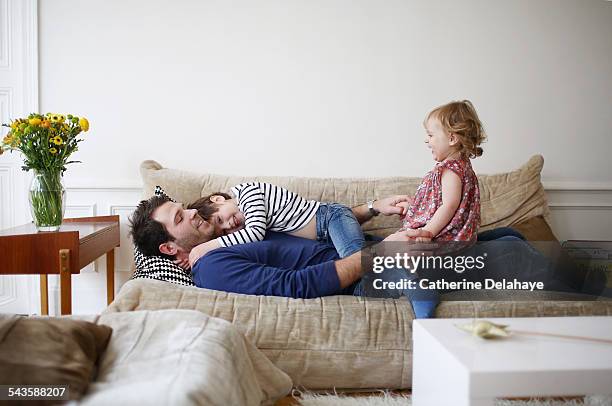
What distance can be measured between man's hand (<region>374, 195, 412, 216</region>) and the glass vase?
135cm

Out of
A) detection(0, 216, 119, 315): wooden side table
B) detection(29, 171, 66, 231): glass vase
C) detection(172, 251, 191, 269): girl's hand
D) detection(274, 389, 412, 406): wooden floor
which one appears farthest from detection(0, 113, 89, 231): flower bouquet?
detection(274, 389, 412, 406): wooden floor

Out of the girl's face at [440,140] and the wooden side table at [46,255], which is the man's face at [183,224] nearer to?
the wooden side table at [46,255]

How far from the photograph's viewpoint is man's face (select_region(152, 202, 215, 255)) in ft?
6.70

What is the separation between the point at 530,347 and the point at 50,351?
993mm

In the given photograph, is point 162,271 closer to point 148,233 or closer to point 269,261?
point 148,233

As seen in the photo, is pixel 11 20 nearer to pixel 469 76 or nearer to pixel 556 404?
pixel 469 76

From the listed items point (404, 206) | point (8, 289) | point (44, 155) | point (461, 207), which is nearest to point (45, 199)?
point (44, 155)

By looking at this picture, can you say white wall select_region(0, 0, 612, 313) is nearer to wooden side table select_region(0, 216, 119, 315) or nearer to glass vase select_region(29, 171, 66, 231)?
glass vase select_region(29, 171, 66, 231)

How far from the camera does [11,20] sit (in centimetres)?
270

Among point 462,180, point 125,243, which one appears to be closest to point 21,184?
point 125,243

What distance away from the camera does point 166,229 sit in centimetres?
204

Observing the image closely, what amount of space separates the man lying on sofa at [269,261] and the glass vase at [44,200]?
32 cm

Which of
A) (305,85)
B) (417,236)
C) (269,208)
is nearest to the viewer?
(417,236)

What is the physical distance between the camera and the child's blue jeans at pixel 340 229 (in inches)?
78.7
